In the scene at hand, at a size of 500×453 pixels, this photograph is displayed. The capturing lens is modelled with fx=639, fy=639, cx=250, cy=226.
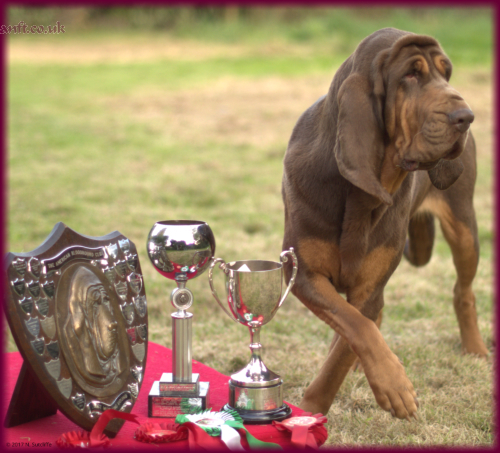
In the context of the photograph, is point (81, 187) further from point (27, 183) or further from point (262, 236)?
point (262, 236)

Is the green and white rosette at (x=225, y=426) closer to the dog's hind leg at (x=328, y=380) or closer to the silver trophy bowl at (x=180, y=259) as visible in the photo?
the silver trophy bowl at (x=180, y=259)

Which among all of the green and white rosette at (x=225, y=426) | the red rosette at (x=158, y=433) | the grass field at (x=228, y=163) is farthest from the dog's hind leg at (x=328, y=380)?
the red rosette at (x=158, y=433)

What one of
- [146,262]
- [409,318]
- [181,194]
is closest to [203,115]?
[181,194]

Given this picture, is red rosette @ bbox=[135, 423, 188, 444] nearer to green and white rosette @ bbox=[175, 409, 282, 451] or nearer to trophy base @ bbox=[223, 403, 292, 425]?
green and white rosette @ bbox=[175, 409, 282, 451]

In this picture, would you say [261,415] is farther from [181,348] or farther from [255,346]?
[181,348]

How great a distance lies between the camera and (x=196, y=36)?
66.0 ft

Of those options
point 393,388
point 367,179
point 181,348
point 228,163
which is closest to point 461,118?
point 367,179

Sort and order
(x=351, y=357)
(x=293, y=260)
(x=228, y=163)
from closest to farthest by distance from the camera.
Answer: (x=293, y=260) → (x=351, y=357) → (x=228, y=163)

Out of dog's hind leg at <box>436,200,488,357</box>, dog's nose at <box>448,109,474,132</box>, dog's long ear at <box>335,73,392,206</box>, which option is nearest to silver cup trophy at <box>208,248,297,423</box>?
dog's long ear at <box>335,73,392,206</box>

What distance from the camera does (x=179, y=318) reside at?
256cm

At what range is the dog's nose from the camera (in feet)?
7.38

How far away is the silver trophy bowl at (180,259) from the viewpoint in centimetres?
254

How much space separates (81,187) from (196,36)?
1349 cm

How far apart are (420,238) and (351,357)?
157 cm
